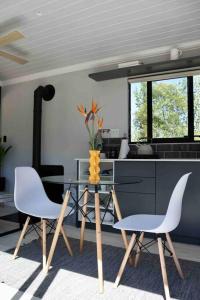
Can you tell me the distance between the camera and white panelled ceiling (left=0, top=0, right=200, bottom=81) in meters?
2.74

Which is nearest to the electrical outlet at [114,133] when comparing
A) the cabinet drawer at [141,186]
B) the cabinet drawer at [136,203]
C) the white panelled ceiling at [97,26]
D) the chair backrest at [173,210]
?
the cabinet drawer at [141,186]

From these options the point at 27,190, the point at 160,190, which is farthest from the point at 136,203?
the point at 27,190

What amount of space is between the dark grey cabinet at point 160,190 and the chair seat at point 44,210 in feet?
3.15

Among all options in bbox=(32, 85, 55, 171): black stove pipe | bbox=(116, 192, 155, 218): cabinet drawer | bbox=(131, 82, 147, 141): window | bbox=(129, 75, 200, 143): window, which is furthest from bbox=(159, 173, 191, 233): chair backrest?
bbox=(32, 85, 55, 171): black stove pipe

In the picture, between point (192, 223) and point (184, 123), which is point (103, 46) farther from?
point (192, 223)

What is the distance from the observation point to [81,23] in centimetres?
310

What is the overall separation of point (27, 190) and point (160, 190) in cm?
160

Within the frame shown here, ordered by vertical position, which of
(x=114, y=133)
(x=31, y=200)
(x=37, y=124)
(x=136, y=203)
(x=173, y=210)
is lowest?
(x=136, y=203)

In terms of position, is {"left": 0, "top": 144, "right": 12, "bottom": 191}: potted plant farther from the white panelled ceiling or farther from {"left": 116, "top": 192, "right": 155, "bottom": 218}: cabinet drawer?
{"left": 116, "top": 192, "right": 155, "bottom": 218}: cabinet drawer

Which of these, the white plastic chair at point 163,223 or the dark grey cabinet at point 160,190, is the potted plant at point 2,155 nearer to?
the dark grey cabinet at point 160,190

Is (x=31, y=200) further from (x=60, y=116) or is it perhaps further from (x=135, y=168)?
(x=60, y=116)

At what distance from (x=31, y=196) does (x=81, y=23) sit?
216 cm

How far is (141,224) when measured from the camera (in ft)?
6.41

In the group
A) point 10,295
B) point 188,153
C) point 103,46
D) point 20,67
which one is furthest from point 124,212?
point 20,67
